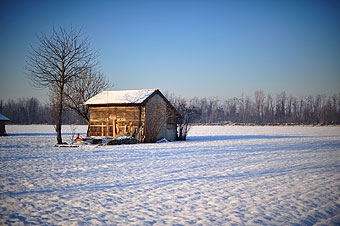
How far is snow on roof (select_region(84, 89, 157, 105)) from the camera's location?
20016 mm

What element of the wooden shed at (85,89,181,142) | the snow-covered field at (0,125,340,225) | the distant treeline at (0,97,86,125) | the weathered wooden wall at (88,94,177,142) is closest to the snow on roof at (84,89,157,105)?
the wooden shed at (85,89,181,142)

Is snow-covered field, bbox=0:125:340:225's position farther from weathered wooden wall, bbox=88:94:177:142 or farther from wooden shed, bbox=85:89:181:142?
wooden shed, bbox=85:89:181:142

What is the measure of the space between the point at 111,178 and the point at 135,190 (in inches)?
60.6

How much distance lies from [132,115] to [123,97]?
2361mm

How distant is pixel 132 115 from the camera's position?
19812 mm

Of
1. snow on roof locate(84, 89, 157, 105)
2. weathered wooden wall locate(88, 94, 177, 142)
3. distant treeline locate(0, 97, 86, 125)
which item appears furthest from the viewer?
distant treeline locate(0, 97, 86, 125)

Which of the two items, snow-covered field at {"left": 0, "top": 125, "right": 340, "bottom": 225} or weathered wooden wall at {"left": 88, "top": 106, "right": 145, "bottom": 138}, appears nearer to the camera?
snow-covered field at {"left": 0, "top": 125, "right": 340, "bottom": 225}

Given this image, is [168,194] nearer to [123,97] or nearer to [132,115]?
[132,115]

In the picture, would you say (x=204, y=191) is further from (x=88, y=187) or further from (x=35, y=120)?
(x=35, y=120)

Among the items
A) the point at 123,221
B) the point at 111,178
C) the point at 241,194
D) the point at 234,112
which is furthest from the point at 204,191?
the point at 234,112

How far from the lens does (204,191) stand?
5.96 m

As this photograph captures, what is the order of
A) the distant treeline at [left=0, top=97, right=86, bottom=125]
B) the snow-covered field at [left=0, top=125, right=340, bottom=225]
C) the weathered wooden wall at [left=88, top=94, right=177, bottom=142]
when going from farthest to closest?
the distant treeline at [left=0, top=97, right=86, bottom=125] < the weathered wooden wall at [left=88, top=94, right=177, bottom=142] < the snow-covered field at [left=0, top=125, right=340, bottom=225]

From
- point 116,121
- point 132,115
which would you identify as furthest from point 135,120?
point 116,121

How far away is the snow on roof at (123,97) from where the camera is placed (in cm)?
2002
